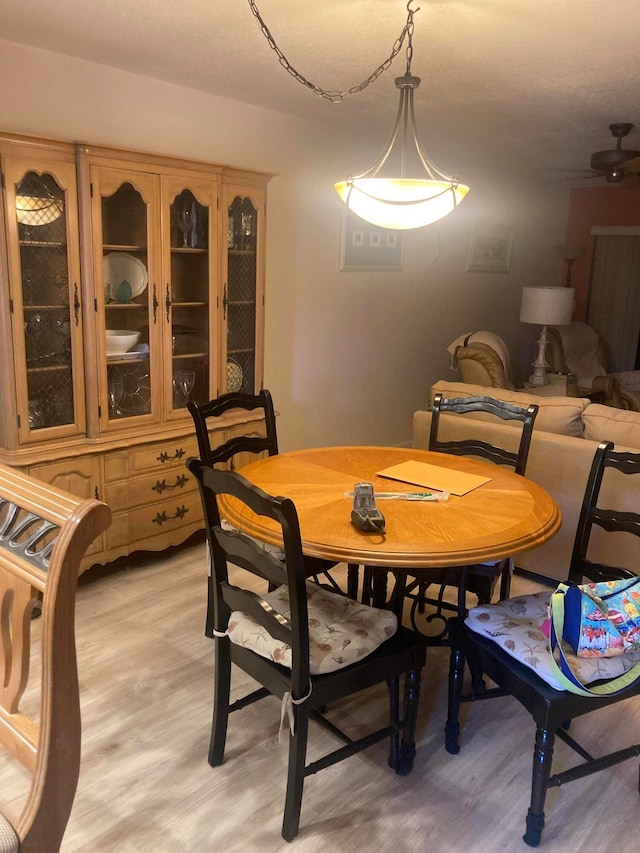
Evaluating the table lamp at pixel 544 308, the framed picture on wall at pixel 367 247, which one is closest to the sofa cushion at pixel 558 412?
the framed picture on wall at pixel 367 247

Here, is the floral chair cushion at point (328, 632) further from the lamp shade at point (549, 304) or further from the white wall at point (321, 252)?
the lamp shade at point (549, 304)

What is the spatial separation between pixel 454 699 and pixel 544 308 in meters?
4.03

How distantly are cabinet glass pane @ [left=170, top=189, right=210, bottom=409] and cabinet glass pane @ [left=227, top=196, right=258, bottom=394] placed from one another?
17 cm

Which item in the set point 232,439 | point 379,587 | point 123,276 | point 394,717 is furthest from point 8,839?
point 123,276

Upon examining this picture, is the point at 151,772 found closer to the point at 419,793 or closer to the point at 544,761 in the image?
the point at 419,793

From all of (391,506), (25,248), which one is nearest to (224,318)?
(25,248)

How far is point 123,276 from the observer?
10.2ft

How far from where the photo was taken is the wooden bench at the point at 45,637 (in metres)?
0.97

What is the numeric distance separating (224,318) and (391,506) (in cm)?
174

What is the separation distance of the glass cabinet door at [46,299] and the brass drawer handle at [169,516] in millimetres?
591

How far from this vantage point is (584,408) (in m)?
3.16

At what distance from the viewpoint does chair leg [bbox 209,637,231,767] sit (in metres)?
1.99

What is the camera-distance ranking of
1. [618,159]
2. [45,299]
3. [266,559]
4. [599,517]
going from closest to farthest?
[266,559] < [599,517] < [45,299] < [618,159]

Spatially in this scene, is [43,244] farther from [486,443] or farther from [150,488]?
[486,443]
